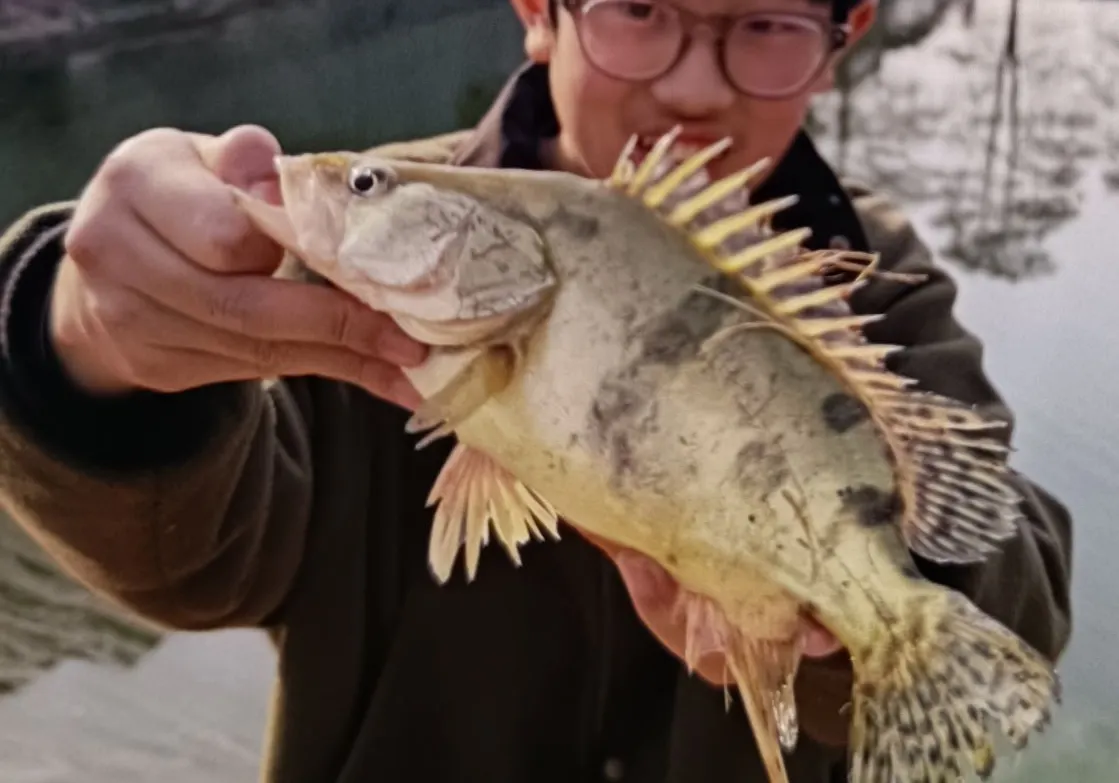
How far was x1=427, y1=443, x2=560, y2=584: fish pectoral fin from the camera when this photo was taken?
571mm

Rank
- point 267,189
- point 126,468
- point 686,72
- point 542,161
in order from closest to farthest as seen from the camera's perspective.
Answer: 1. point 267,189
2. point 126,468
3. point 686,72
4. point 542,161

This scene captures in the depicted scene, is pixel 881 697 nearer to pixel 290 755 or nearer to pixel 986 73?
pixel 290 755

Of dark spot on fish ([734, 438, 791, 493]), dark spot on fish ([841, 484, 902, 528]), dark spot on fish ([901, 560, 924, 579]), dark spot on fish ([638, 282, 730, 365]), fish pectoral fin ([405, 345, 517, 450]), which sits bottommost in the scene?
dark spot on fish ([901, 560, 924, 579])

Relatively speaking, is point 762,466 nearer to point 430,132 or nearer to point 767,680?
point 767,680

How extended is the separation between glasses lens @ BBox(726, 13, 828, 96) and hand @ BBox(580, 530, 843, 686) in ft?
1.21

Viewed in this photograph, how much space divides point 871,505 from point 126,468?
44 centimetres

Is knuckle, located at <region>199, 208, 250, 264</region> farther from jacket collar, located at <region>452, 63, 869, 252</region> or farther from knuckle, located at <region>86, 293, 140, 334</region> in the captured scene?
jacket collar, located at <region>452, 63, 869, 252</region>

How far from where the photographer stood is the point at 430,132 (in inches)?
106

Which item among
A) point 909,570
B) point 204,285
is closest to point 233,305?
point 204,285

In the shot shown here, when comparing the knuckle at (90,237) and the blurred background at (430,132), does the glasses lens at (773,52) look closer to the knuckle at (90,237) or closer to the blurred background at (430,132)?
the knuckle at (90,237)

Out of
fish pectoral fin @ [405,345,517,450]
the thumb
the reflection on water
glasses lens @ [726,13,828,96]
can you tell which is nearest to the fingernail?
the thumb

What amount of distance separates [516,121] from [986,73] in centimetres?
319

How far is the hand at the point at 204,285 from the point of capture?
53 cm

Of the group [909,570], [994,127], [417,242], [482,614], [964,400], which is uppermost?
[417,242]
